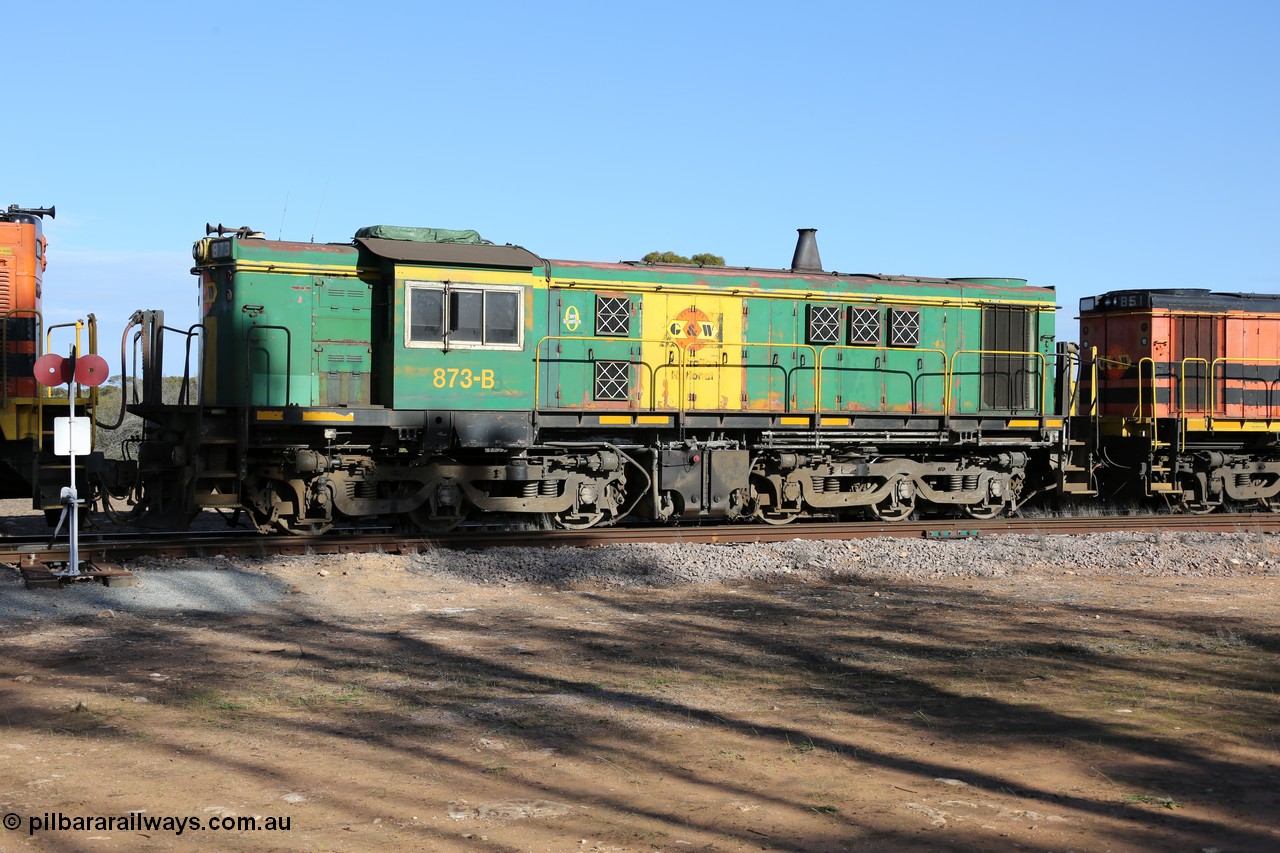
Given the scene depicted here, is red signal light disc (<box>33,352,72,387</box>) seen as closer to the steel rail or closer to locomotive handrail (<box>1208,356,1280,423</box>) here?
the steel rail

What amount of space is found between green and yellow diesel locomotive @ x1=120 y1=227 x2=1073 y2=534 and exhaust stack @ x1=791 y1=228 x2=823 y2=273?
5 cm

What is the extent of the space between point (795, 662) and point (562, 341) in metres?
7.75

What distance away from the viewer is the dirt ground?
18.3 ft

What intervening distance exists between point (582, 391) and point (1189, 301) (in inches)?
442

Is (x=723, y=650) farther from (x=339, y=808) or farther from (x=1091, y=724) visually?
(x=339, y=808)

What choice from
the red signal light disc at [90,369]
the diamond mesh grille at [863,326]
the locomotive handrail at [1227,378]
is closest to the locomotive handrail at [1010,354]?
the diamond mesh grille at [863,326]

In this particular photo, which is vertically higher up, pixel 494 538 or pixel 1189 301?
pixel 1189 301

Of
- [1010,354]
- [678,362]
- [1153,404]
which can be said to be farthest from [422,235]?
[1153,404]

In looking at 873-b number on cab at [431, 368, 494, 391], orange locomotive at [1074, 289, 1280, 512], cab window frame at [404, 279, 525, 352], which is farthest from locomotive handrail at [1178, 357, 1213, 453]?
873-b number on cab at [431, 368, 494, 391]

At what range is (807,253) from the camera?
17.8 meters

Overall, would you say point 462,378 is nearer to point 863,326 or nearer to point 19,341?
point 19,341

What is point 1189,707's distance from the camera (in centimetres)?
772

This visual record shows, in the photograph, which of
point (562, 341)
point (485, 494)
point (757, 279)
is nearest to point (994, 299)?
point (757, 279)

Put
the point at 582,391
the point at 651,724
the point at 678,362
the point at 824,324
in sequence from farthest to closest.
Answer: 1. the point at 824,324
2. the point at 678,362
3. the point at 582,391
4. the point at 651,724
